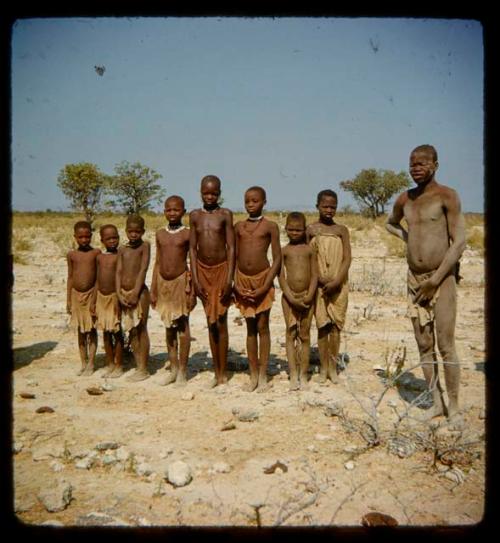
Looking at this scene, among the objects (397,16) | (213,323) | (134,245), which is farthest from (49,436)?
(397,16)

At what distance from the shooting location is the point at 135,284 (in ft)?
15.4

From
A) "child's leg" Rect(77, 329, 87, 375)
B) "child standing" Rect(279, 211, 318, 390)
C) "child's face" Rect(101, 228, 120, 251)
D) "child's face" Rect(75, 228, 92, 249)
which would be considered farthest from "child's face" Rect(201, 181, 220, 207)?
"child's leg" Rect(77, 329, 87, 375)

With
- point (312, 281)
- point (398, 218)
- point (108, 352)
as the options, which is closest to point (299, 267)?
point (312, 281)

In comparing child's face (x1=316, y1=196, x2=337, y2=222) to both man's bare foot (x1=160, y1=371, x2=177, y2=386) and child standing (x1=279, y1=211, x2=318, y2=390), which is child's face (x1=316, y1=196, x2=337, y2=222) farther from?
man's bare foot (x1=160, y1=371, x2=177, y2=386)

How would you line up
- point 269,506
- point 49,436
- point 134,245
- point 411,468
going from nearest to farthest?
point 269,506
point 411,468
point 49,436
point 134,245

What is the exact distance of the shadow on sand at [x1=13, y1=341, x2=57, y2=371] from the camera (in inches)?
201

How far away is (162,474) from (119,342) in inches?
84.2

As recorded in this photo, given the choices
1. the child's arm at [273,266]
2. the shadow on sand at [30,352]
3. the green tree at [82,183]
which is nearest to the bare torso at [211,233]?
the child's arm at [273,266]

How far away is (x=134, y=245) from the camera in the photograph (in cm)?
472

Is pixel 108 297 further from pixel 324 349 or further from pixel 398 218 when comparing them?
pixel 398 218

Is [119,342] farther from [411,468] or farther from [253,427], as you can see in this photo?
[411,468]

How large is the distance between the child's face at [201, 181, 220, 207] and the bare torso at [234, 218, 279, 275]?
1.09 ft

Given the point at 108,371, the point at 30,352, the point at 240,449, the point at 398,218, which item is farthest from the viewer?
the point at 30,352

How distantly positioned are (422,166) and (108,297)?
10.4ft
